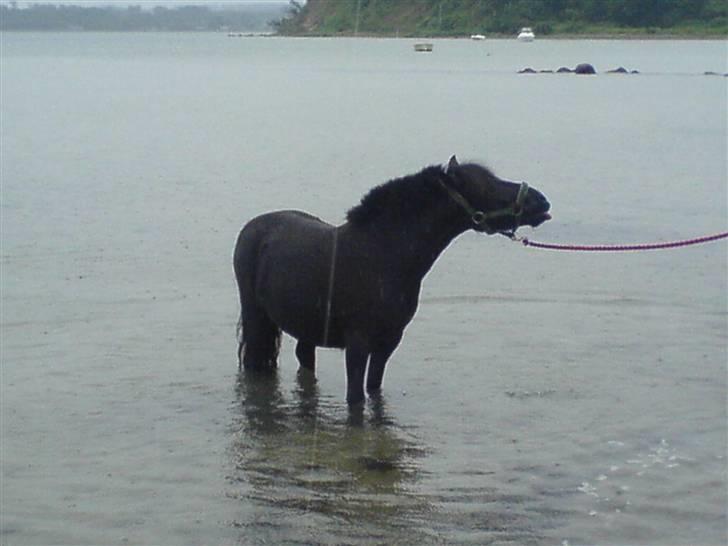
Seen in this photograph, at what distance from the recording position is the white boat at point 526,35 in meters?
133

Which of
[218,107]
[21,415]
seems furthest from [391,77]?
[21,415]

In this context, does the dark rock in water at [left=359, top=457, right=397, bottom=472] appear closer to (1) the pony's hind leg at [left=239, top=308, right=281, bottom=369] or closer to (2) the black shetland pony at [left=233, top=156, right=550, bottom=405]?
(2) the black shetland pony at [left=233, top=156, right=550, bottom=405]

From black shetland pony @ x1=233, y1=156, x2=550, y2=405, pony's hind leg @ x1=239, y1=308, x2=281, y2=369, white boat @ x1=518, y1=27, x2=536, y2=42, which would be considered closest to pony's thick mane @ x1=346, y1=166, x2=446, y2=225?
black shetland pony @ x1=233, y1=156, x2=550, y2=405

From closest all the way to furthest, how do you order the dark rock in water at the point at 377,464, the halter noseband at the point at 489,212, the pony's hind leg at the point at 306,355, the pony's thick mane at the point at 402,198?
the dark rock in water at the point at 377,464 < the halter noseband at the point at 489,212 < the pony's thick mane at the point at 402,198 < the pony's hind leg at the point at 306,355

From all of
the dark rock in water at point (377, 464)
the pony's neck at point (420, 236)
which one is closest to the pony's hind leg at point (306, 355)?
the pony's neck at point (420, 236)

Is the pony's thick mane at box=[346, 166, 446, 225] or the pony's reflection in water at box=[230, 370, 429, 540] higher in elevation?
the pony's thick mane at box=[346, 166, 446, 225]

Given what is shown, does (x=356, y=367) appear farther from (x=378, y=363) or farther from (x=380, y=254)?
(x=380, y=254)

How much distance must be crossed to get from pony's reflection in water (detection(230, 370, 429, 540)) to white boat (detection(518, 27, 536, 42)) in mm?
124839

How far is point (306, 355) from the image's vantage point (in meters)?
10.9

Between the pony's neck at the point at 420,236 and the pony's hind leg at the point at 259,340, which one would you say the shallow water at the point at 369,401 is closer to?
the pony's hind leg at the point at 259,340

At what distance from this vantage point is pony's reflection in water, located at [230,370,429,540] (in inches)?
317

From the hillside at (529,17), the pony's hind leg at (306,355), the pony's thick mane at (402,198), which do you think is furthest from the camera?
the hillside at (529,17)

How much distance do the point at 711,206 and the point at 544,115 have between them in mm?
22351

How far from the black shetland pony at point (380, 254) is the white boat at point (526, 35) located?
125188 millimetres
